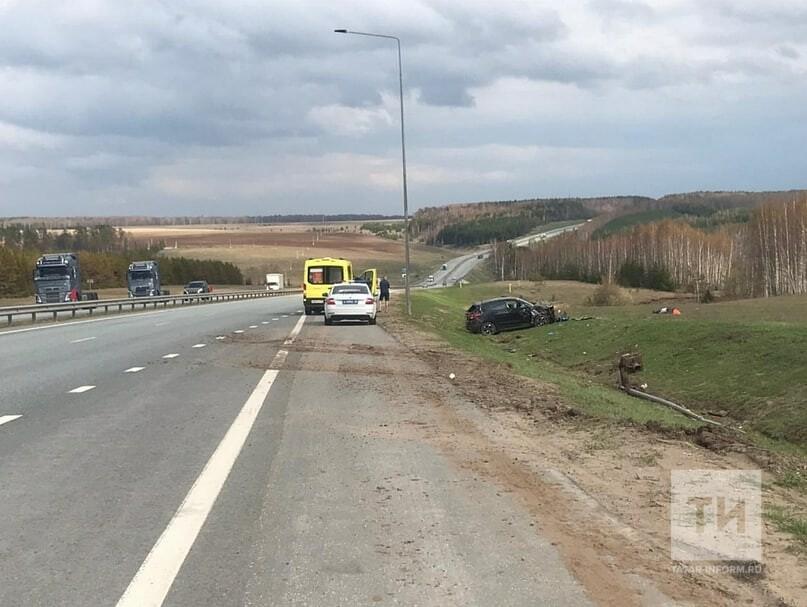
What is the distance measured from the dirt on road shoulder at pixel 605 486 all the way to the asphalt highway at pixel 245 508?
271 mm

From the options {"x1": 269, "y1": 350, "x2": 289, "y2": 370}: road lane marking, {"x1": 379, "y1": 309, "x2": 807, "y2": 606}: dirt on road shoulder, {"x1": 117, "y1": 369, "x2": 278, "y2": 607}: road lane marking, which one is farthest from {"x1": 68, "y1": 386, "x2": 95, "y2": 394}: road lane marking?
{"x1": 379, "y1": 309, "x2": 807, "y2": 606}: dirt on road shoulder

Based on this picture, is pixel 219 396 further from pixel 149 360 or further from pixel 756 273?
pixel 756 273

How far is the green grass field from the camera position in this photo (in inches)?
601

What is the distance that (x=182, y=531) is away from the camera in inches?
240

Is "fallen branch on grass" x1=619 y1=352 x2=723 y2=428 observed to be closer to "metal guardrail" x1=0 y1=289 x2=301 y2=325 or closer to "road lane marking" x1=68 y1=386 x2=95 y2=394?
"road lane marking" x1=68 y1=386 x2=95 y2=394

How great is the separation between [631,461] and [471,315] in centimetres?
2943

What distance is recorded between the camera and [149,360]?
62.3 feet

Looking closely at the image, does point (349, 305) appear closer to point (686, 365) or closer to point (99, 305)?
point (686, 365)

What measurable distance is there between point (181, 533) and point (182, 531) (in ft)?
0.15

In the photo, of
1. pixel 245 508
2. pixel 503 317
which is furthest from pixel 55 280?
pixel 245 508

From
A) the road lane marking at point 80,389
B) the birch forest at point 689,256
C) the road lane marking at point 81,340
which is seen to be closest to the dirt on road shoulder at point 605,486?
the road lane marking at point 80,389

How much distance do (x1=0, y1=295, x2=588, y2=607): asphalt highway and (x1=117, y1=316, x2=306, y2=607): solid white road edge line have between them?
0.05 feet

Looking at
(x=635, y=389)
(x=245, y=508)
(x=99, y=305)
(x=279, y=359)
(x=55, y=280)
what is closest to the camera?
(x=245, y=508)

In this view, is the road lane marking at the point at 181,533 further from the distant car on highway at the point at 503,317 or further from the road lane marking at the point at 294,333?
the distant car on highway at the point at 503,317
